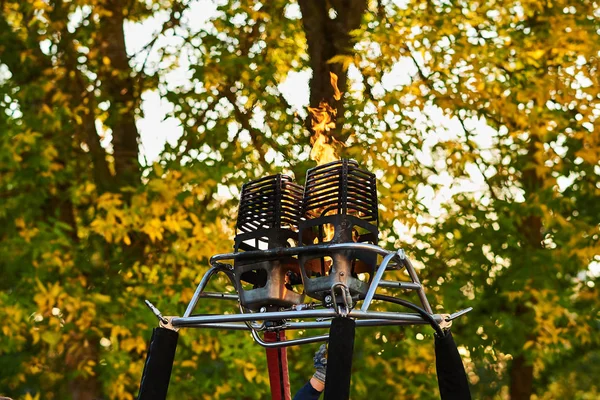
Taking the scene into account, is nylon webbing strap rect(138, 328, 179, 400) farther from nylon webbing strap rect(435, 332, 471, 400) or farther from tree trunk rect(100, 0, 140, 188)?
tree trunk rect(100, 0, 140, 188)

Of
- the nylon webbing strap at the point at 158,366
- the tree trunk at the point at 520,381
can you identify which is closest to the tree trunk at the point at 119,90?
the tree trunk at the point at 520,381

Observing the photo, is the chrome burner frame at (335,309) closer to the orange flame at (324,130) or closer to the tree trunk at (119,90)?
the orange flame at (324,130)

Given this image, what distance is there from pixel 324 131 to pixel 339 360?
5.82 m

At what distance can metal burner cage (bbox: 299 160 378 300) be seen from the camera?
3.58 metres

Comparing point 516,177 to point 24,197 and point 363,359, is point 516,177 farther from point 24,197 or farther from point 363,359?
point 24,197

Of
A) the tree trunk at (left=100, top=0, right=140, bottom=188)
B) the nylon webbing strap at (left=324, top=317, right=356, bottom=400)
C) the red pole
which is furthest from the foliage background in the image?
the nylon webbing strap at (left=324, top=317, right=356, bottom=400)

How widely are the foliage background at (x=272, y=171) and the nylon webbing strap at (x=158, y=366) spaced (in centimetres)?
558

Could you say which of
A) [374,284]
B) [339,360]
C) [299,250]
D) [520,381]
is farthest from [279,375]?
[520,381]

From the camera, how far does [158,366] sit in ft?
12.2

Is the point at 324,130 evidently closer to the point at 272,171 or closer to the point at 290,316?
the point at 272,171

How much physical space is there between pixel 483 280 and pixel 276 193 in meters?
6.68

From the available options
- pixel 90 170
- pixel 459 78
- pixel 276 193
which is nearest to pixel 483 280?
pixel 459 78

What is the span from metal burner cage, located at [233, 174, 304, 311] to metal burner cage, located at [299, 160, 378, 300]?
98 millimetres

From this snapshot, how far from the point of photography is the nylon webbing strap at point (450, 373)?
372cm
